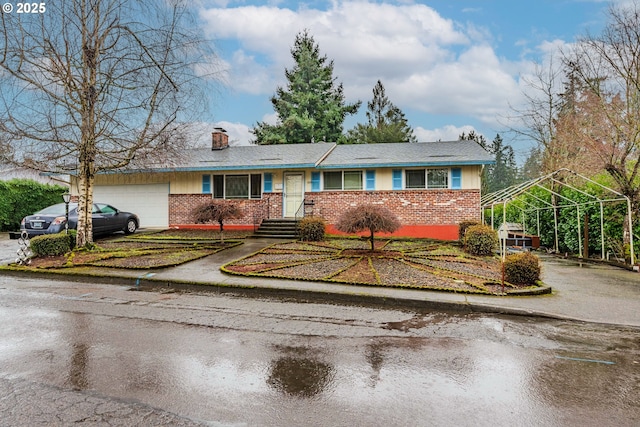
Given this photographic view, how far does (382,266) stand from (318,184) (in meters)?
7.92

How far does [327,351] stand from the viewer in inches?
175

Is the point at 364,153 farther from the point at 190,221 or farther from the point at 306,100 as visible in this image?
the point at 306,100

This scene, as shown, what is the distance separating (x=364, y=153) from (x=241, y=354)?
15.0 meters

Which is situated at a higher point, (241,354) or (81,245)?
(81,245)

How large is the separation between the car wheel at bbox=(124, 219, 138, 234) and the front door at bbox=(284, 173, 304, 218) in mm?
6725

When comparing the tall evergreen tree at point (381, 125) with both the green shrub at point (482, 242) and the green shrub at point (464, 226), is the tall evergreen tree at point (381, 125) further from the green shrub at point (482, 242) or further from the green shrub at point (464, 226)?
the green shrub at point (482, 242)

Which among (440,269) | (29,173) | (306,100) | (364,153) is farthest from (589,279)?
(306,100)

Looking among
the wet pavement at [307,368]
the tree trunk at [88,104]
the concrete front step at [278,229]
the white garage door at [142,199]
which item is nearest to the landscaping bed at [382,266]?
the wet pavement at [307,368]

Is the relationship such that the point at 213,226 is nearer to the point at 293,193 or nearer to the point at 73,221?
the point at 293,193

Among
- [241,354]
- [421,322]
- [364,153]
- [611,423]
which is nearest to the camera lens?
[611,423]

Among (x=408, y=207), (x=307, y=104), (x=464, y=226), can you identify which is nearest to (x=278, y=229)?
Answer: (x=408, y=207)

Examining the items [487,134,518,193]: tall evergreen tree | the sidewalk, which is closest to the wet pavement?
the sidewalk

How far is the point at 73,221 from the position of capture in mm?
14062

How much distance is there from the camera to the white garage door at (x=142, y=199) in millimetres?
18734
